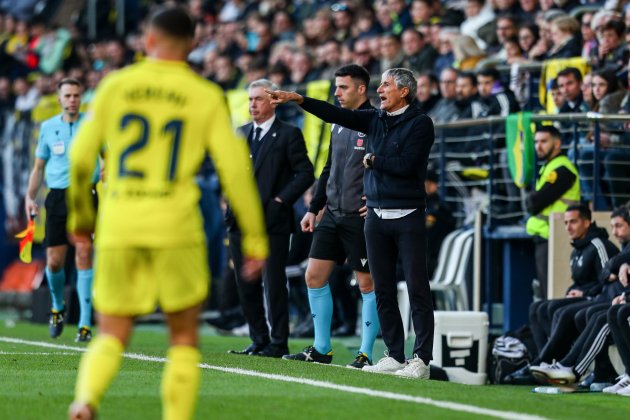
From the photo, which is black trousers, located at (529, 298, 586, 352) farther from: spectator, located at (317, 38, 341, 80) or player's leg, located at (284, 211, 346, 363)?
spectator, located at (317, 38, 341, 80)

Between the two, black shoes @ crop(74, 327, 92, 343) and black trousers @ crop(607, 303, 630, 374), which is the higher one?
black trousers @ crop(607, 303, 630, 374)

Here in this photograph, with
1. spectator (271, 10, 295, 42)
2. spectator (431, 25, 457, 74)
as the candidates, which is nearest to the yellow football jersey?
spectator (431, 25, 457, 74)

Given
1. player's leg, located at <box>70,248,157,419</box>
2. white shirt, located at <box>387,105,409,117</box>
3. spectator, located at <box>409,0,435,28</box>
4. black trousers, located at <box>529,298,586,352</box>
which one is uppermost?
spectator, located at <box>409,0,435,28</box>

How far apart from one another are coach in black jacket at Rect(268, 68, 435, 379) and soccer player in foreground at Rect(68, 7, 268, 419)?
369 centimetres

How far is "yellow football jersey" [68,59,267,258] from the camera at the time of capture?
19.5 feet

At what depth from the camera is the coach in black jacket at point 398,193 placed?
32.0 feet

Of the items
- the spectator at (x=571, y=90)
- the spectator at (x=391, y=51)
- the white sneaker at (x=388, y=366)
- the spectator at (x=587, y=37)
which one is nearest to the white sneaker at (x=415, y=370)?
the white sneaker at (x=388, y=366)

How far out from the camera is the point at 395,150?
978cm

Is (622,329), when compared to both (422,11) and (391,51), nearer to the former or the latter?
(391,51)

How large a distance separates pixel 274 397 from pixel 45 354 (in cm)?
364

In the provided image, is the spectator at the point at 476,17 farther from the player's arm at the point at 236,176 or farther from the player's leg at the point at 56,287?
the player's arm at the point at 236,176

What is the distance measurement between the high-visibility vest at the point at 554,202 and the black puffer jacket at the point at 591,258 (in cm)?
103

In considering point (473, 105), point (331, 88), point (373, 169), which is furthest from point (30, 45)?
point (373, 169)

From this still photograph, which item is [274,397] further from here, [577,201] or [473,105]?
[473,105]
